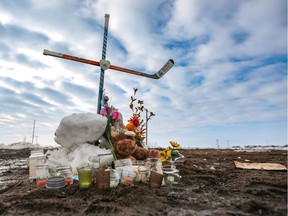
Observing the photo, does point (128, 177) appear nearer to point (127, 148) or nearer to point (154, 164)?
point (154, 164)

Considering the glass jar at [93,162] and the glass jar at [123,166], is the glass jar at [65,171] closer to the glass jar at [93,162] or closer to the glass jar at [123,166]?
the glass jar at [93,162]

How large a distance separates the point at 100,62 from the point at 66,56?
1075 mm

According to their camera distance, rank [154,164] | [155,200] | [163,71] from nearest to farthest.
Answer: [155,200] < [154,164] < [163,71]

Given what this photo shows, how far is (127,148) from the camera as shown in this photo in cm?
510

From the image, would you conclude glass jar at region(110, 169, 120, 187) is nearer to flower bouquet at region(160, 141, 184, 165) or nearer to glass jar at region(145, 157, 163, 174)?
glass jar at region(145, 157, 163, 174)

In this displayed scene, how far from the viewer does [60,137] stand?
5.64 metres

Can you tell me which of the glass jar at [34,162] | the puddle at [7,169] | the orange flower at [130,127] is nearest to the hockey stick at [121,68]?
the orange flower at [130,127]

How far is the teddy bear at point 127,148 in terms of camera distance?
5113 mm

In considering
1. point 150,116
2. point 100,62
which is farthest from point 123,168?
point 100,62

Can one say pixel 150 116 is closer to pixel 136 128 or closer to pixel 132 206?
pixel 136 128

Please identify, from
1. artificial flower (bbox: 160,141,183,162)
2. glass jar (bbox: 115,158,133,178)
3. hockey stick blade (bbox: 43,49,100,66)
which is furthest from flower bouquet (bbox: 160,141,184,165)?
hockey stick blade (bbox: 43,49,100,66)

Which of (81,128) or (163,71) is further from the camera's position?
(163,71)

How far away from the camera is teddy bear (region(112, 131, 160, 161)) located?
511cm

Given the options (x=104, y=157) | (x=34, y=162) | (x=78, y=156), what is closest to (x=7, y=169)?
(x=34, y=162)
